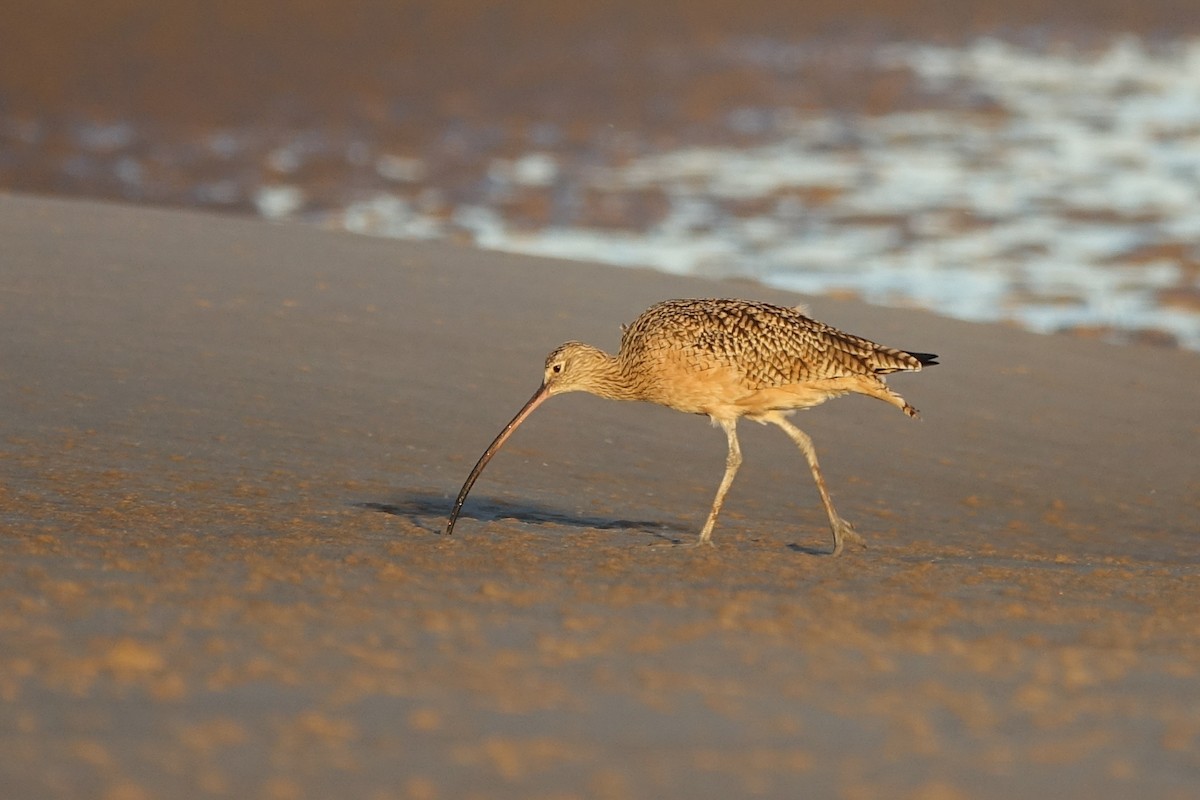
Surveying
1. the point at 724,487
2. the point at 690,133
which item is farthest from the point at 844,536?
the point at 690,133

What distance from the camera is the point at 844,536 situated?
6703 mm

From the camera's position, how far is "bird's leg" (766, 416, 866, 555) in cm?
658

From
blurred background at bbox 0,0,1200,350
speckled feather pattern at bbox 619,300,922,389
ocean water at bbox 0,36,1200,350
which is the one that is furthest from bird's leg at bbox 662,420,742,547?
blurred background at bbox 0,0,1200,350

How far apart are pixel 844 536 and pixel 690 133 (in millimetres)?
13360

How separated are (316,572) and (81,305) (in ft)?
13.1

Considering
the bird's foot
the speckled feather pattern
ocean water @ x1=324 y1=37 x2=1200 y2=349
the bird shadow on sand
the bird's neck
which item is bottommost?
the bird shadow on sand

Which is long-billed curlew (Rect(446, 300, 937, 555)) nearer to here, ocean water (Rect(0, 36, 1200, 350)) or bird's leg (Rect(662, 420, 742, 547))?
bird's leg (Rect(662, 420, 742, 547))

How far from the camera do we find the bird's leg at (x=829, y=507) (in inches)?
259

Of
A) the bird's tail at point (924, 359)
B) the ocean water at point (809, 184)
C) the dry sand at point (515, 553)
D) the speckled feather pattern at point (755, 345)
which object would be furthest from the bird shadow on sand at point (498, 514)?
the ocean water at point (809, 184)

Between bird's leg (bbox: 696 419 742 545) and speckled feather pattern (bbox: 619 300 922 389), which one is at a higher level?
speckled feather pattern (bbox: 619 300 922 389)

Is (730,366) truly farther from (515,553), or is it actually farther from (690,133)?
(690,133)

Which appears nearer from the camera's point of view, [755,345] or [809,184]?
[755,345]

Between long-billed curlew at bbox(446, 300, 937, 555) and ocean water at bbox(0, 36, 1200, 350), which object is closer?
long-billed curlew at bbox(446, 300, 937, 555)

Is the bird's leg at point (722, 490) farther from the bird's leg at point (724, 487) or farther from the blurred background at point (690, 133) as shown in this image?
the blurred background at point (690, 133)
